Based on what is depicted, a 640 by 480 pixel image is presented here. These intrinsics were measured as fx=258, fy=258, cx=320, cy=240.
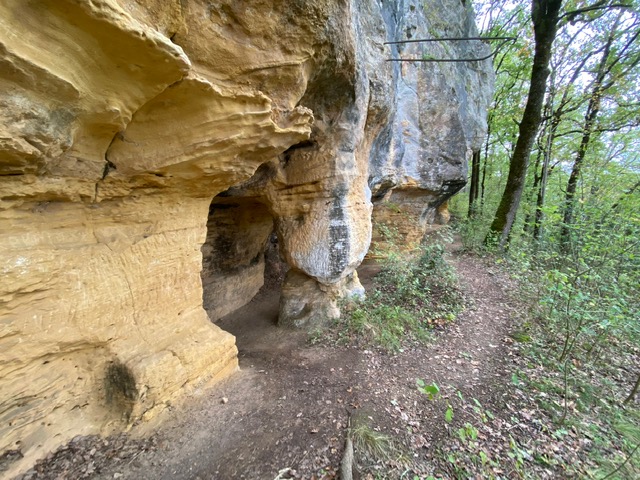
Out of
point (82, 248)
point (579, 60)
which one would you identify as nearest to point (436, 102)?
point (579, 60)

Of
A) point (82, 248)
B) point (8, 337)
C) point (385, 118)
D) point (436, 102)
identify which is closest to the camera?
point (8, 337)

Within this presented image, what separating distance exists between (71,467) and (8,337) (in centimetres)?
112

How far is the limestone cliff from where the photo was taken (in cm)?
140

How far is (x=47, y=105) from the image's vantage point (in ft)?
4.67

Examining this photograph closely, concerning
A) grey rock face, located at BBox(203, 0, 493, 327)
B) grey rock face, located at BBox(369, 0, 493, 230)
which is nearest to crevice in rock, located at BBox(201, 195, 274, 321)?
grey rock face, located at BBox(203, 0, 493, 327)

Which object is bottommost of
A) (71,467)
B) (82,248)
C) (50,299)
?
(71,467)

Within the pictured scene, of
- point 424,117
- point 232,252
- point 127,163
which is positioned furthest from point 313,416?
point 424,117

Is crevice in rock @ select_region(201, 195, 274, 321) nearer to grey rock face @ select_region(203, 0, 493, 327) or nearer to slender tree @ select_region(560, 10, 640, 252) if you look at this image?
grey rock face @ select_region(203, 0, 493, 327)

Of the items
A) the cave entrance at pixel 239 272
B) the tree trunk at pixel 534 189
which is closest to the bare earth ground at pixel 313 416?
the cave entrance at pixel 239 272

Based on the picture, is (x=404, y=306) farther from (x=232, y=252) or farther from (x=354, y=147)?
(x=232, y=252)

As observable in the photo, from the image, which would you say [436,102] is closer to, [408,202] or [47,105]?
[408,202]

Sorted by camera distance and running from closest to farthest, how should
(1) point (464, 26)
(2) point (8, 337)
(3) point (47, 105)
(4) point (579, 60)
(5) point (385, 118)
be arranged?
(3) point (47, 105)
(2) point (8, 337)
(5) point (385, 118)
(4) point (579, 60)
(1) point (464, 26)

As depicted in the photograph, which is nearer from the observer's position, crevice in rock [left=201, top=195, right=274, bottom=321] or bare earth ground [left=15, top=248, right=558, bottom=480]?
bare earth ground [left=15, top=248, right=558, bottom=480]

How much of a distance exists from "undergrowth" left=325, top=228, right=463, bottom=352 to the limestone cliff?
2.16m
